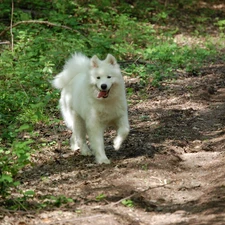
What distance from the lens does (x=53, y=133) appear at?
8570 mm

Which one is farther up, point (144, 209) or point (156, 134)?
point (156, 134)

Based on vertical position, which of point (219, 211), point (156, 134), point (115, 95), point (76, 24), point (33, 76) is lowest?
point (219, 211)

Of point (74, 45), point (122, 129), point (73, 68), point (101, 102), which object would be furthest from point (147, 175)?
point (74, 45)

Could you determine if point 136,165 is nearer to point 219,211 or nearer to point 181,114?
point 219,211

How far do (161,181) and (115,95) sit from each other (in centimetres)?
136

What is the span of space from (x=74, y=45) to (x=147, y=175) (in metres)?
7.10

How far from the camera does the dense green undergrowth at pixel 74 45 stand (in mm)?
9219

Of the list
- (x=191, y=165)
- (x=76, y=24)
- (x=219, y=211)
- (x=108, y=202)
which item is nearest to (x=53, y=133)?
(x=191, y=165)

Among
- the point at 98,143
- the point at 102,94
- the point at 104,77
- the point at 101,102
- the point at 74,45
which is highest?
the point at 74,45

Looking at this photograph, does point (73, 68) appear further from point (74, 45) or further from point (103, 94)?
point (74, 45)

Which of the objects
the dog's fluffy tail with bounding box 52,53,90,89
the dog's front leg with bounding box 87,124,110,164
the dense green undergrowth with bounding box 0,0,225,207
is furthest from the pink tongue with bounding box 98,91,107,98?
the dense green undergrowth with bounding box 0,0,225,207

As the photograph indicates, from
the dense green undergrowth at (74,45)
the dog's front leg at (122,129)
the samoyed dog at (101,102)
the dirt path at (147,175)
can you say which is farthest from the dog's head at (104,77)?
the dense green undergrowth at (74,45)

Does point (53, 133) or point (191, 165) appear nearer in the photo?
point (191, 165)

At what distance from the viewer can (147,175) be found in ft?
20.5
